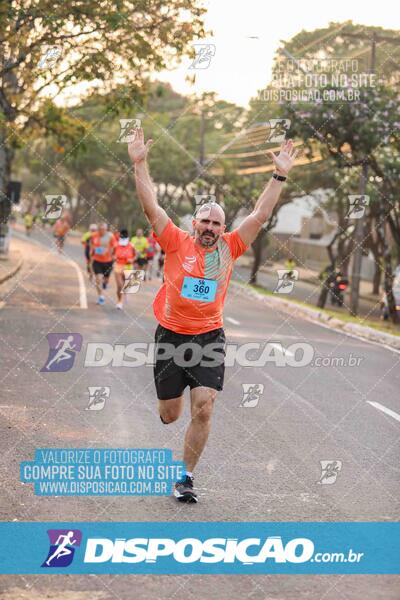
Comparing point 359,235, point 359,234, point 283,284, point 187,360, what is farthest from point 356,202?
point 187,360

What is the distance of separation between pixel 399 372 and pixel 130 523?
32.6 ft

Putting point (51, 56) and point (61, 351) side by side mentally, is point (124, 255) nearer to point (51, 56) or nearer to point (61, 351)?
point (51, 56)

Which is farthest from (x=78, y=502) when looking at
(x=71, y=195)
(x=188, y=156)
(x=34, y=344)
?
(x=71, y=195)

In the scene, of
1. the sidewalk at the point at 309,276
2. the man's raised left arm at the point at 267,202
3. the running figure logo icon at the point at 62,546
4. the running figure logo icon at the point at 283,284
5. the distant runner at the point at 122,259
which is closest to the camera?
the running figure logo icon at the point at 62,546

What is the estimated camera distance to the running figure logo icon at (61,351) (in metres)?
13.2

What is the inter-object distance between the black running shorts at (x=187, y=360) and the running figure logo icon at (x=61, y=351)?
5.62 m

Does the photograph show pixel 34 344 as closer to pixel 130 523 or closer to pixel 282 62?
pixel 130 523

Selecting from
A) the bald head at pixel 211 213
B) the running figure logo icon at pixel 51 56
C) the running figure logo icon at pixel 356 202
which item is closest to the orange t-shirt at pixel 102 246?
the running figure logo icon at pixel 51 56

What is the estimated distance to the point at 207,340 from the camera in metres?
7.11

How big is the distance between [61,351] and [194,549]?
9.10m

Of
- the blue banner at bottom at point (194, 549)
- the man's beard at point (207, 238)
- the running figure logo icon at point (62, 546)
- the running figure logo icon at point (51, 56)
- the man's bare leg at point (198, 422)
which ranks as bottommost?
the blue banner at bottom at point (194, 549)

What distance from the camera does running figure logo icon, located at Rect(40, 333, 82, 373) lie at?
1322 cm

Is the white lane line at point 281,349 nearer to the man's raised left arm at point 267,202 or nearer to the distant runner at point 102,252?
the distant runner at point 102,252

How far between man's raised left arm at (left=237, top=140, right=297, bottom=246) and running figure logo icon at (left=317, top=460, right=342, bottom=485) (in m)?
1.93
